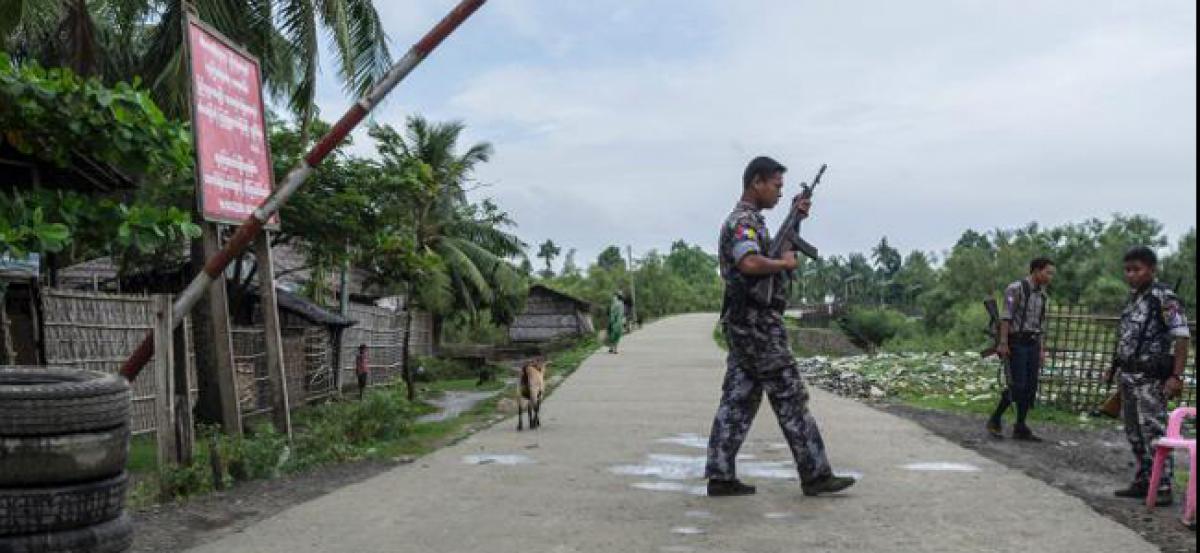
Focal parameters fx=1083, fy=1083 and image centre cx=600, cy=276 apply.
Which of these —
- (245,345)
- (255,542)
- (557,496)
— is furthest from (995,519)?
(245,345)

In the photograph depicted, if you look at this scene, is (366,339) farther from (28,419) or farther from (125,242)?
(28,419)

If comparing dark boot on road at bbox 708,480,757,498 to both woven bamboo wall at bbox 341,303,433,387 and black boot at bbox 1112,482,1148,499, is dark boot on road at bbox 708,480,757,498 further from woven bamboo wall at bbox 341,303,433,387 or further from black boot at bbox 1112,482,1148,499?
woven bamboo wall at bbox 341,303,433,387

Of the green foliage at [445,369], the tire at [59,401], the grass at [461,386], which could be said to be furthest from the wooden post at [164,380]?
the green foliage at [445,369]

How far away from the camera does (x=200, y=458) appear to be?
7.32m

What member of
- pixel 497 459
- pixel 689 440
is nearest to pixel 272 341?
pixel 497 459

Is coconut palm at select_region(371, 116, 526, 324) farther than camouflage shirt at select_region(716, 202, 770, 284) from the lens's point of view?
Yes

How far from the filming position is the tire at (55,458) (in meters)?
4.09

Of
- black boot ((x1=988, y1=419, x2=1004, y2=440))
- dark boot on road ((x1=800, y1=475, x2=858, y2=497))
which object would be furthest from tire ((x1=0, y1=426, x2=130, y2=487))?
black boot ((x1=988, y1=419, x2=1004, y2=440))

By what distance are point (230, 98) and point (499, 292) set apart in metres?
26.3

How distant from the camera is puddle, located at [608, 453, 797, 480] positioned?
7.32 meters

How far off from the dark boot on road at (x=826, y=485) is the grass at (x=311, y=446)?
3734mm

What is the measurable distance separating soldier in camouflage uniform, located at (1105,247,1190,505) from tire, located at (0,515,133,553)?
5.45 metres

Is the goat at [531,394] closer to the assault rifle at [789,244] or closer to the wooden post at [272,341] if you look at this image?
the wooden post at [272,341]

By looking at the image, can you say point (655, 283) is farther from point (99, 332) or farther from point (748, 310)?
point (748, 310)
